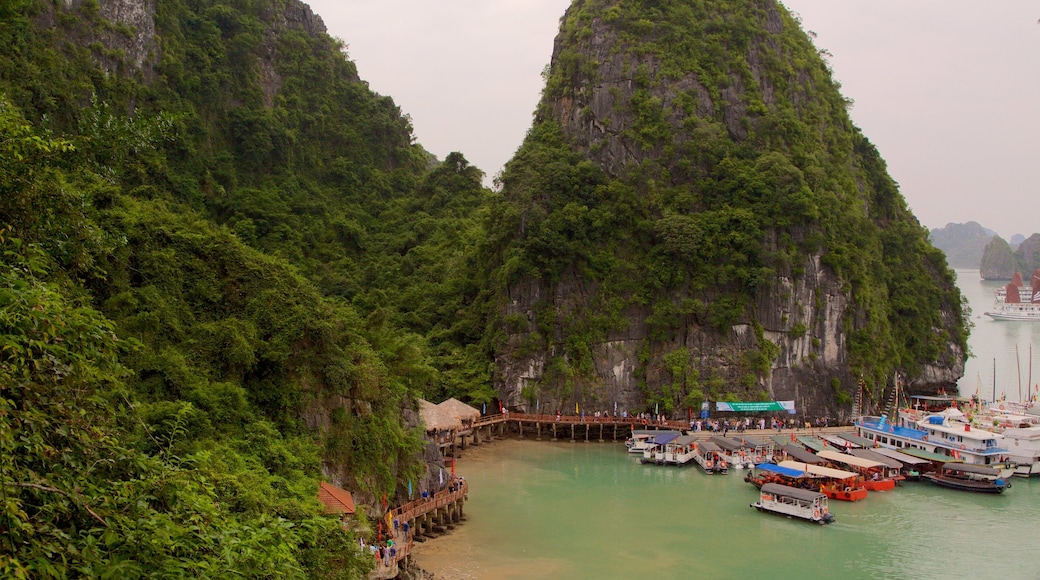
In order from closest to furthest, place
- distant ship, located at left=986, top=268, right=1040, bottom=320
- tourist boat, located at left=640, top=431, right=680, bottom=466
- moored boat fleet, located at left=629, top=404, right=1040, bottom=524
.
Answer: moored boat fleet, located at left=629, top=404, right=1040, bottom=524 < tourist boat, located at left=640, top=431, right=680, bottom=466 < distant ship, located at left=986, top=268, right=1040, bottom=320

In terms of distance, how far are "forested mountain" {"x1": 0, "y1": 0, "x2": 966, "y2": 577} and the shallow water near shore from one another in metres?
4.17

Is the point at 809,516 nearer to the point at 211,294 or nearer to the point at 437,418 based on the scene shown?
the point at 437,418

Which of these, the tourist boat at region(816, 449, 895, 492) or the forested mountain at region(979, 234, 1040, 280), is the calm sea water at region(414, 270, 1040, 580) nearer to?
the tourist boat at region(816, 449, 895, 492)

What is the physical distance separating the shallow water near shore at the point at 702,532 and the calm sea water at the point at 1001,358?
2042cm

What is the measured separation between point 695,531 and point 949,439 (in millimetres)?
15804

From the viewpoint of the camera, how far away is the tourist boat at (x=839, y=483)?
3231 cm

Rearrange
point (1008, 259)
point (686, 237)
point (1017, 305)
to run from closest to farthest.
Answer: point (686, 237) → point (1017, 305) → point (1008, 259)

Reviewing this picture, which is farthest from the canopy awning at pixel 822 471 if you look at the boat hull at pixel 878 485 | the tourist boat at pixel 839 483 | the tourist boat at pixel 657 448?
the tourist boat at pixel 657 448

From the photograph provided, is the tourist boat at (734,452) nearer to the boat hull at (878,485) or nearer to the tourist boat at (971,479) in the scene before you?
the boat hull at (878,485)

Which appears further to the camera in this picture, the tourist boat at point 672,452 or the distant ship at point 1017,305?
the distant ship at point 1017,305

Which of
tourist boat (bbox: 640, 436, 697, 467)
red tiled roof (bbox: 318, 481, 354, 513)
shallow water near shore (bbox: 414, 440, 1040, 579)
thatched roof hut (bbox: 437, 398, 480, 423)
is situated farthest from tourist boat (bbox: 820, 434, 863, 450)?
red tiled roof (bbox: 318, 481, 354, 513)

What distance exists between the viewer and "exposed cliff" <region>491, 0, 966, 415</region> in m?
45.4

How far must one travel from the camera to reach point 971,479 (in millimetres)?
34281

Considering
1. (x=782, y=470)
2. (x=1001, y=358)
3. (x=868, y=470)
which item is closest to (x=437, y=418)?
(x=782, y=470)
